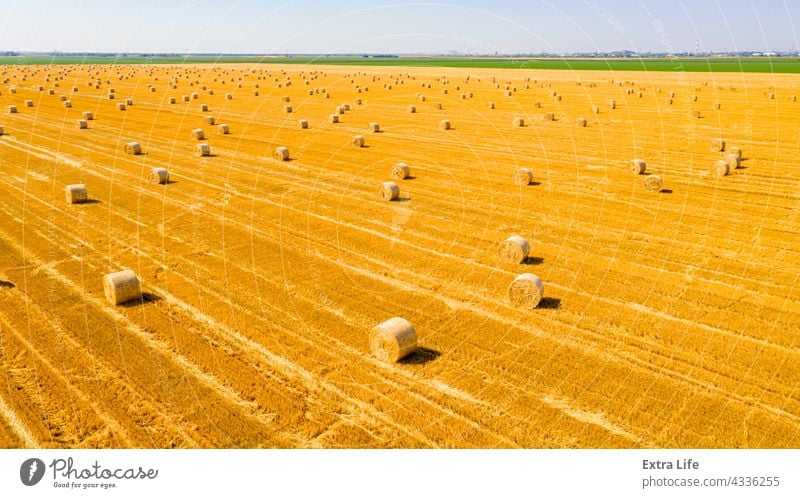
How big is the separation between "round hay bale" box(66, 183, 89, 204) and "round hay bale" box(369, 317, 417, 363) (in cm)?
1916

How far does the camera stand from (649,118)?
179 feet

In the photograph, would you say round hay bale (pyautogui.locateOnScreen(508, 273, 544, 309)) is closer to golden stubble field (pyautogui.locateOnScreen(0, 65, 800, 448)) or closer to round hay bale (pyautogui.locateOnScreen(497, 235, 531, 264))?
golden stubble field (pyautogui.locateOnScreen(0, 65, 800, 448))

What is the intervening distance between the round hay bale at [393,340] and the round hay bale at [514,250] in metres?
6.99

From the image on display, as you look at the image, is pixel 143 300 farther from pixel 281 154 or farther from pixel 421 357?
pixel 281 154

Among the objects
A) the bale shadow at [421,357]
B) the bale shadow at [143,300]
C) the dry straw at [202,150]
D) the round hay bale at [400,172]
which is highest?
the dry straw at [202,150]

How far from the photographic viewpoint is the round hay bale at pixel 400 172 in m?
31.9

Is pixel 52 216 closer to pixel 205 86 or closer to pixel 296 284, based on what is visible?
pixel 296 284

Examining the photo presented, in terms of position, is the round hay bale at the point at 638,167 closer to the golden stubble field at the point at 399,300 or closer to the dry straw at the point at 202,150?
the golden stubble field at the point at 399,300

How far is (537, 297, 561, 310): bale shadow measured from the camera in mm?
17125

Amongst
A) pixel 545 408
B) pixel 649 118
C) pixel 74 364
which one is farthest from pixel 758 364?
pixel 649 118

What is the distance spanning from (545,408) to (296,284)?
30.7 feet

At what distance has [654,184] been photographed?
95.1 feet
